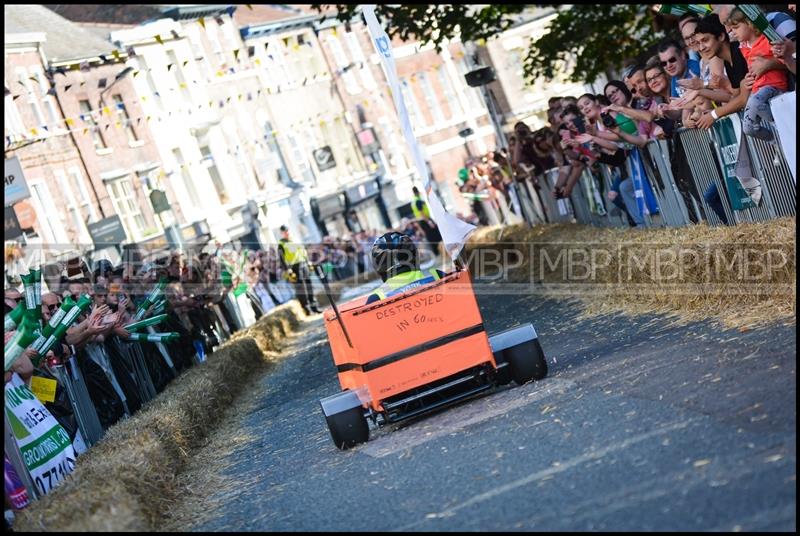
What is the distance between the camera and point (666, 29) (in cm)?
1916

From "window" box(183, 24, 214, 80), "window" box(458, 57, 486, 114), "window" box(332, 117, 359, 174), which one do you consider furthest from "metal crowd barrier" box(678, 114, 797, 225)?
"window" box(458, 57, 486, 114)

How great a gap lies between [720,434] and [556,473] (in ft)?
2.98

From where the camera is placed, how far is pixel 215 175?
203ft

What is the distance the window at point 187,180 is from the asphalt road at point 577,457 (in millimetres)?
47487

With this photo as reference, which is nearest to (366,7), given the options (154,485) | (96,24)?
(154,485)

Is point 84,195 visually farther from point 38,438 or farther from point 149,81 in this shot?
point 38,438

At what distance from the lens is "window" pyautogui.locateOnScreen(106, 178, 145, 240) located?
5150cm

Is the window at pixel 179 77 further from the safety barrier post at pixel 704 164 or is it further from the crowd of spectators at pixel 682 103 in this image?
the safety barrier post at pixel 704 164

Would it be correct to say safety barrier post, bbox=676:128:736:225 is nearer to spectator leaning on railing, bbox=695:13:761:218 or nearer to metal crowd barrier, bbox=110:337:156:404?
spectator leaning on railing, bbox=695:13:761:218

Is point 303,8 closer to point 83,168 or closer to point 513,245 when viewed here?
point 83,168

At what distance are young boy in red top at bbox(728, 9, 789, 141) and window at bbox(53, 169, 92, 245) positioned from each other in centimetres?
3834

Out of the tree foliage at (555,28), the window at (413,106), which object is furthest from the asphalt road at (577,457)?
the window at (413,106)

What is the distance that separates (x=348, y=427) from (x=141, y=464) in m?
1.63

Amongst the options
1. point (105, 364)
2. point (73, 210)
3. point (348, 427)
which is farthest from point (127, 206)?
point (348, 427)
